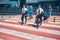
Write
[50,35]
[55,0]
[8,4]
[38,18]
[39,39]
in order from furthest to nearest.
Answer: [8,4]
[55,0]
[38,18]
[50,35]
[39,39]

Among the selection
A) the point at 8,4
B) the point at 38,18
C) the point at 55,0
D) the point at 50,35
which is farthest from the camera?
the point at 8,4

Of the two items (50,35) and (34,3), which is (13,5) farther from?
(50,35)

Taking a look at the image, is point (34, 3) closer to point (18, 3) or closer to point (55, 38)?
point (18, 3)

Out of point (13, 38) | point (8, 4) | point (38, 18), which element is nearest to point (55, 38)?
point (13, 38)

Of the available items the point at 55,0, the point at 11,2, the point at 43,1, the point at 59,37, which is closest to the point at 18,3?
the point at 11,2

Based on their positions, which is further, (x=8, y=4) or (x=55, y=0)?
(x=8, y=4)

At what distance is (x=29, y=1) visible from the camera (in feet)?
191

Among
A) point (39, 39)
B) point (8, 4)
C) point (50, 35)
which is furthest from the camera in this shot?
point (8, 4)

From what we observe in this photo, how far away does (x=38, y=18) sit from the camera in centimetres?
1572

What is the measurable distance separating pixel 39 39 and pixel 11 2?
50093mm

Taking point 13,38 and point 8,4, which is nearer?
point 13,38

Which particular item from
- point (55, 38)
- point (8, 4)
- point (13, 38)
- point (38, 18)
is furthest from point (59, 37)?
point (8, 4)

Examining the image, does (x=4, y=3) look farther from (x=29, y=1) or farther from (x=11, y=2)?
(x=29, y=1)

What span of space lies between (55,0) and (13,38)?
152 feet
